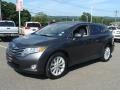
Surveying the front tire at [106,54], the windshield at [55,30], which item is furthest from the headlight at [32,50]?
the front tire at [106,54]

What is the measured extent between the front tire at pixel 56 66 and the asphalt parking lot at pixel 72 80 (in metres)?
0.17

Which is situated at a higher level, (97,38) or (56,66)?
(97,38)

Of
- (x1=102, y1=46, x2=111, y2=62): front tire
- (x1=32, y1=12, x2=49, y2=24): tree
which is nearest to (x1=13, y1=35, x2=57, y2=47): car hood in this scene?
(x1=102, y1=46, x2=111, y2=62): front tire

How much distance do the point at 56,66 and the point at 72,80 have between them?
0.62 metres

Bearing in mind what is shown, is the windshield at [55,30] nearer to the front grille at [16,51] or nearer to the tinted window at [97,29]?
the tinted window at [97,29]

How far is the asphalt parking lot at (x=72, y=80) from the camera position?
685cm

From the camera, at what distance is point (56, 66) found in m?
7.82

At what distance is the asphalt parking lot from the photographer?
685cm

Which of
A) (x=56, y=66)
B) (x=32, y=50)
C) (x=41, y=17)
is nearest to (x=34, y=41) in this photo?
(x=32, y=50)

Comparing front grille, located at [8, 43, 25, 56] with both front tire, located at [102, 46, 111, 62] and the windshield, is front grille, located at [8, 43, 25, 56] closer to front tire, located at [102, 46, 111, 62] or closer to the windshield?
the windshield

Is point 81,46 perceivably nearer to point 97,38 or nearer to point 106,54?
point 97,38

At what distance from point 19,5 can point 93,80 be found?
918 inches

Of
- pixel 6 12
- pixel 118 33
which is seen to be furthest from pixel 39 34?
pixel 6 12

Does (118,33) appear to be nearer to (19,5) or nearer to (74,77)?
(19,5)
